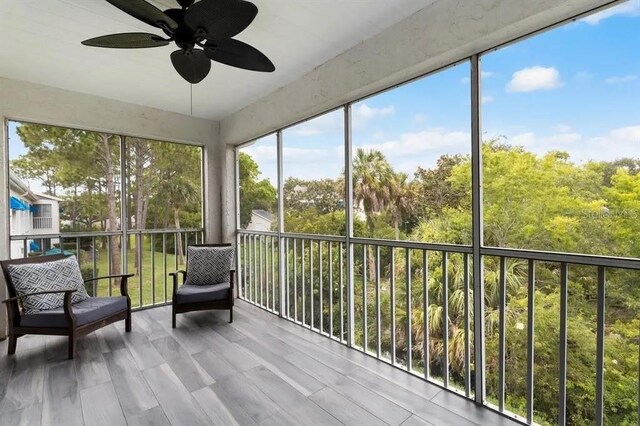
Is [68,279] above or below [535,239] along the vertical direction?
below

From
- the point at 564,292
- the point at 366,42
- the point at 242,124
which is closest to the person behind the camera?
the point at 564,292

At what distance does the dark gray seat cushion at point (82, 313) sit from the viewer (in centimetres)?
261

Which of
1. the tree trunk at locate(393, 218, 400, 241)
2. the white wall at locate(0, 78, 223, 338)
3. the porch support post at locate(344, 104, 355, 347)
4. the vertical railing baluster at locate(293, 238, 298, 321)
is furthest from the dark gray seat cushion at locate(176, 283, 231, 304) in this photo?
the tree trunk at locate(393, 218, 400, 241)

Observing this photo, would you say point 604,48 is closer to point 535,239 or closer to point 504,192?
point 504,192

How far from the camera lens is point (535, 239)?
2.16 meters

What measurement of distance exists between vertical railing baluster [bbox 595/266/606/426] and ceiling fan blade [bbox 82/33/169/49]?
275 centimetres

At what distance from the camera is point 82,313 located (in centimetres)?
270

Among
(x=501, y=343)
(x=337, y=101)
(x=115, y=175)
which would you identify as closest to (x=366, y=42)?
(x=337, y=101)

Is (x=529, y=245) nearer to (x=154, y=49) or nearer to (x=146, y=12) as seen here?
(x=146, y=12)

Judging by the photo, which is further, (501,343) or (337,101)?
(337,101)

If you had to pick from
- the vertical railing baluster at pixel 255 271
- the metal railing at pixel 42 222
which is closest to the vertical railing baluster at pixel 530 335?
the vertical railing baluster at pixel 255 271

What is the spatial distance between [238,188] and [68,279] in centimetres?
231

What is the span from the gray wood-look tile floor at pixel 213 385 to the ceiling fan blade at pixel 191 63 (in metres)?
2.21

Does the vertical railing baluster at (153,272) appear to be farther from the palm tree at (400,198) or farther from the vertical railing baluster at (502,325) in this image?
the vertical railing baluster at (502,325)
